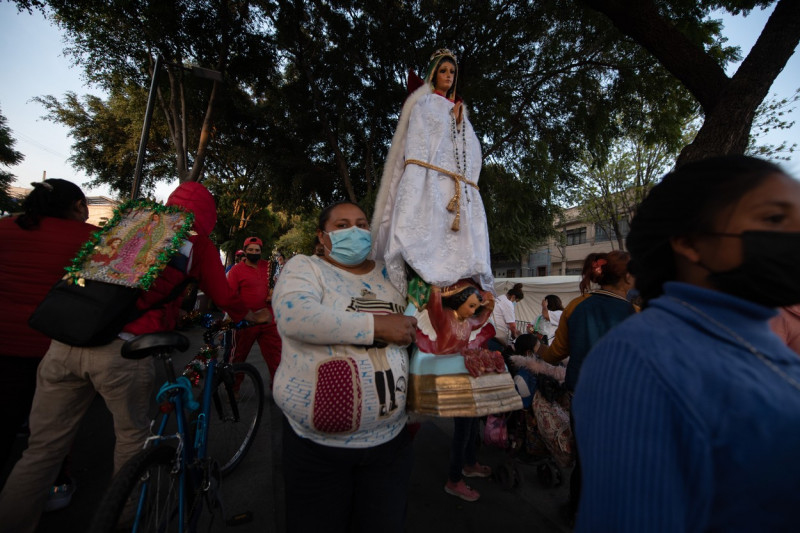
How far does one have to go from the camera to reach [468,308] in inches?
67.2

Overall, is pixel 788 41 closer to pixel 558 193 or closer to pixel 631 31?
pixel 631 31

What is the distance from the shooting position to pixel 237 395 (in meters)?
3.68

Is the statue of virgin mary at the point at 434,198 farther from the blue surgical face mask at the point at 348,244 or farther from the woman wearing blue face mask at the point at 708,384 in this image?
the woman wearing blue face mask at the point at 708,384

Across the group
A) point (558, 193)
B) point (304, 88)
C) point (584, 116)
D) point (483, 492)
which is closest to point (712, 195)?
point (483, 492)

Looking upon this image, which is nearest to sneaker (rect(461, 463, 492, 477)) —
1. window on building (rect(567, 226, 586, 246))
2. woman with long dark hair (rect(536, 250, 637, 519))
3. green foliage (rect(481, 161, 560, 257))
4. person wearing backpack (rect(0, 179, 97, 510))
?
woman with long dark hair (rect(536, 250, 637, 519))

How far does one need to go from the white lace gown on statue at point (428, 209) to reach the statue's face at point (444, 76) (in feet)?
0.36

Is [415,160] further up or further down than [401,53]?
further down

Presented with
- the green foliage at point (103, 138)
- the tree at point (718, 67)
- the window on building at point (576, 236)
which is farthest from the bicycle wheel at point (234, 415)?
the window on building at point (576, 236)

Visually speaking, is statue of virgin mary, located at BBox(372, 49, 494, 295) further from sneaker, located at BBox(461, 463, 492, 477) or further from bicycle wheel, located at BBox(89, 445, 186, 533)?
sneaker, located at BBox(461, 463, 492, 477)

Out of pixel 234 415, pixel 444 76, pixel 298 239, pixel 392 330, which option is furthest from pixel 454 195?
pixel 298 239

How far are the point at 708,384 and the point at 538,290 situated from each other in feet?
42.0

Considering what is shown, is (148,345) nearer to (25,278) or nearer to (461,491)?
(25,278)

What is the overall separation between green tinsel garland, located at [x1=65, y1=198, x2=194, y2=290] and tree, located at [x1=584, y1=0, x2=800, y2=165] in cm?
480

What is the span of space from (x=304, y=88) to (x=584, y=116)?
25.3ft
